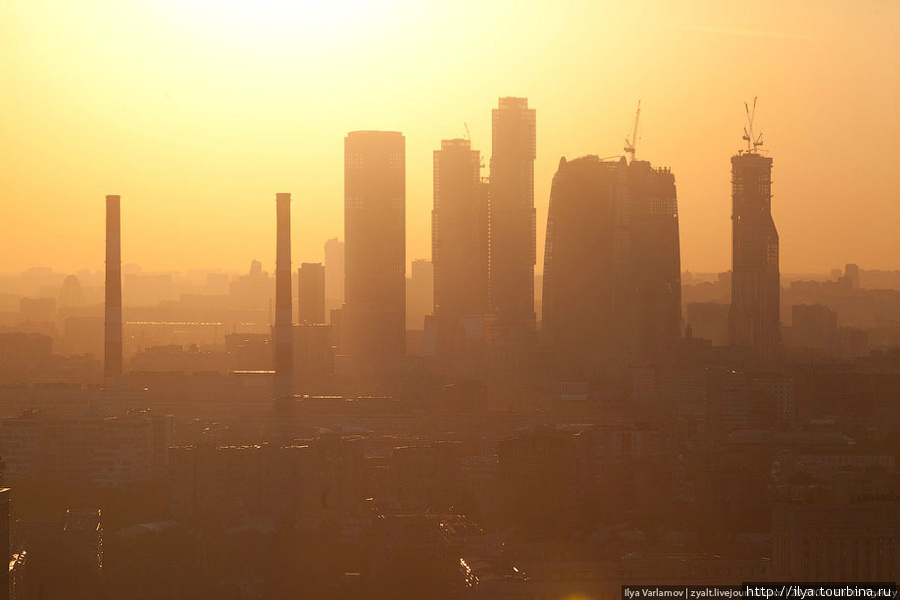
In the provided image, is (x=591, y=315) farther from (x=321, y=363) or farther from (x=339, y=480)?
(x=339, y=480)

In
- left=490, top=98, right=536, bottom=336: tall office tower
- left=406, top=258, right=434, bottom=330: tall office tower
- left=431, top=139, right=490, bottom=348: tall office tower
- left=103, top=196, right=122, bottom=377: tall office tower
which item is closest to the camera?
left=103, top=196, right=122, bottom=377: tall office tower

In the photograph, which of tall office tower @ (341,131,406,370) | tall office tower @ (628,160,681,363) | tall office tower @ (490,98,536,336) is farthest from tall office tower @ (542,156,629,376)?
tall office tower @ (341,131,406,370)

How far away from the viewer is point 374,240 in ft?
157

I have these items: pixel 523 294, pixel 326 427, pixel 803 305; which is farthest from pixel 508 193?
pixel 326 427

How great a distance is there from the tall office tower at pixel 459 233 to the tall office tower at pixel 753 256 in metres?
6.50

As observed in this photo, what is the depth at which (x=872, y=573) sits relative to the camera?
51.0 ft

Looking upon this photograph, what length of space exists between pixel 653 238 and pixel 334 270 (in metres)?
12.9

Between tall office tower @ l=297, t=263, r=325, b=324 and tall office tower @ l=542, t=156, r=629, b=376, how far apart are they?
571 centimetres

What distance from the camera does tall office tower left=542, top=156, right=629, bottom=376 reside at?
156 ft

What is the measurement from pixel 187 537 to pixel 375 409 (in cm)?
1733

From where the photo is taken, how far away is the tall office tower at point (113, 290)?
35031 millimetres

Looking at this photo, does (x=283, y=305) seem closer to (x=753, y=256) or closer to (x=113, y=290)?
(x=113, y=290)

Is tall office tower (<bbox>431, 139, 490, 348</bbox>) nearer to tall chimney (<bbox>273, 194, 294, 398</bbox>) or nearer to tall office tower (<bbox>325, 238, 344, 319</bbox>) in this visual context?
tall office tower (<bbox>325, 238, 344, 319</bbox>)

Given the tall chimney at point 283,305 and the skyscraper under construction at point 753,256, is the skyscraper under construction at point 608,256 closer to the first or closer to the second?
the skyscraper under construction at point 753,256
